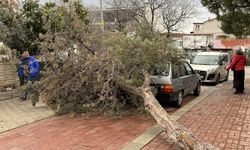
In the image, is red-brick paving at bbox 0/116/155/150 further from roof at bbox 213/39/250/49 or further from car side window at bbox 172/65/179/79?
roof at bbox 213/39/250/49

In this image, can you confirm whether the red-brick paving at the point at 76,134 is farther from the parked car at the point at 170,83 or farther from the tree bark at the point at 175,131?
the parked car at the point at 170,83

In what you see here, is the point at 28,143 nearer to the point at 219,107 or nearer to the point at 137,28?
the point at 137,28

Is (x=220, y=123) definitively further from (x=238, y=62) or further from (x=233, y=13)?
(x=233, y=13)

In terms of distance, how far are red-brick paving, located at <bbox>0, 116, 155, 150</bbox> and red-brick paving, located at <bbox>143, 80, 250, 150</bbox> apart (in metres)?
0.76

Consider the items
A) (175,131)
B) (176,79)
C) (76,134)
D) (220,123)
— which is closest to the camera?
(175,131)

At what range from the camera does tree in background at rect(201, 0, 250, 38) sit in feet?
50.1

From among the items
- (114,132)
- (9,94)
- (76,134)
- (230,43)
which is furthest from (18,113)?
(230,43)

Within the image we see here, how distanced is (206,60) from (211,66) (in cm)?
97

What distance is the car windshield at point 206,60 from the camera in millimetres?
18375

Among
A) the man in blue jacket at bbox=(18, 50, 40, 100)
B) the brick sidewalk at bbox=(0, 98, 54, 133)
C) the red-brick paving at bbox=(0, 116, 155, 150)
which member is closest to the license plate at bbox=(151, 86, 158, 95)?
the red-brick paving at bbox=(0, 116, 155, 150)

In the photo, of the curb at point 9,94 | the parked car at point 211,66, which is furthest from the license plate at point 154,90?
the parked car at point 211,66

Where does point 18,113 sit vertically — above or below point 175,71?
below

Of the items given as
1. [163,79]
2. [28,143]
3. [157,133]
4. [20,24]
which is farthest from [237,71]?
[28,143]

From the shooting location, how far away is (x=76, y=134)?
7.01 meters
